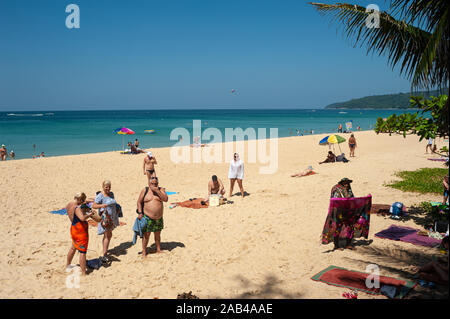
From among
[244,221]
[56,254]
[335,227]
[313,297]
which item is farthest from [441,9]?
[56,254]

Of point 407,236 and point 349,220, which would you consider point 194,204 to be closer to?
point 349,220

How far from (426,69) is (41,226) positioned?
9.12 m

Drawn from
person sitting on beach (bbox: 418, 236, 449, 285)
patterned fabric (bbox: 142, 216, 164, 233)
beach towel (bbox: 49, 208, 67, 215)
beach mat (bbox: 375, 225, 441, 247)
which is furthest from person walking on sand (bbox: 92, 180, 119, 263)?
beach mat (bbox: 375, 225, 441, 247)

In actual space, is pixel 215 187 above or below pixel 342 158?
below

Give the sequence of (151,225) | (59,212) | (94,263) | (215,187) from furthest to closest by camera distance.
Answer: (215,187), (59,212), (151,225), (94,263)

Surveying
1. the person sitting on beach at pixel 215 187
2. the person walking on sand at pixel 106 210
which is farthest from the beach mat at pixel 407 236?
the person walking on sand at pixel 106 210

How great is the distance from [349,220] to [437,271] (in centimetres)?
197

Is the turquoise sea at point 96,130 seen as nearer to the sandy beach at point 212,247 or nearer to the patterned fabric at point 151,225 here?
the sandy beach at point 212,247

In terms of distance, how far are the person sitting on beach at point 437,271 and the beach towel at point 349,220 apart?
1.43 m

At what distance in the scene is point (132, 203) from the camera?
10.9 metres

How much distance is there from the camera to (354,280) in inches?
190

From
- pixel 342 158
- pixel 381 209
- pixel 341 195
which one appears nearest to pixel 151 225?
pixel 341 195

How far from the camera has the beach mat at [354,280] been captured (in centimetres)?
443
